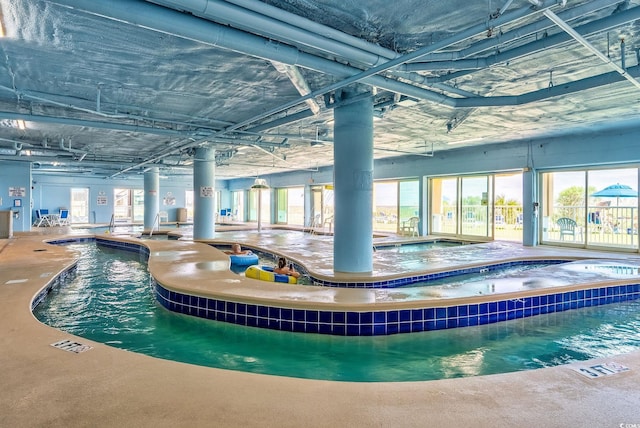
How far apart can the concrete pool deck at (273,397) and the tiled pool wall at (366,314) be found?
1470mm

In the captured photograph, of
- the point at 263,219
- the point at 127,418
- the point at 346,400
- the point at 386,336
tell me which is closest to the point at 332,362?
the point at 386,336

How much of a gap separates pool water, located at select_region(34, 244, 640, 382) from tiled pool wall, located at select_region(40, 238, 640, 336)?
3.0 inches

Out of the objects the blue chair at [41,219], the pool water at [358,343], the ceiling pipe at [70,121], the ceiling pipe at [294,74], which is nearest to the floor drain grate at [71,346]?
the pool water at [358,343]

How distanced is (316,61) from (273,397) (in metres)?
3.14

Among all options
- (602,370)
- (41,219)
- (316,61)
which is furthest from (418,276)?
(41,219)

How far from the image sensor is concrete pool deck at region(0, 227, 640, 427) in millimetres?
1500

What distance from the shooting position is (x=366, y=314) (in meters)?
3.39

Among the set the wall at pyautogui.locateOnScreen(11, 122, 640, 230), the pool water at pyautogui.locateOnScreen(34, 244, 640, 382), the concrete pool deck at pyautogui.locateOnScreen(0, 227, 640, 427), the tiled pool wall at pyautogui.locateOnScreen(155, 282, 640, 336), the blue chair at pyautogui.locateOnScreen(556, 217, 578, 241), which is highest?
the wall at pyautogui.locateOnScreen(11, 122, 640, 230)

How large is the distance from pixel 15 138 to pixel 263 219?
12966 mm

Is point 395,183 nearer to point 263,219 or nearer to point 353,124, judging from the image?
point 353,124

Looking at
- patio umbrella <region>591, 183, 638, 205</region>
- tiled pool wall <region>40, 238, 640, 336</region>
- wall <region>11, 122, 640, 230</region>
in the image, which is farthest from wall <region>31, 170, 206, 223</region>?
patio umbrella <region>591, 183, 638, 205</region>

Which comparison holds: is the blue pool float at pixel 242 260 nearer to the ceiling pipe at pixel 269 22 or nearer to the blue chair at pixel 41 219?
the ceiling pipe at pixel 269 22

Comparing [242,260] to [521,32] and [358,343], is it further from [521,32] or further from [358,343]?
[521,32]

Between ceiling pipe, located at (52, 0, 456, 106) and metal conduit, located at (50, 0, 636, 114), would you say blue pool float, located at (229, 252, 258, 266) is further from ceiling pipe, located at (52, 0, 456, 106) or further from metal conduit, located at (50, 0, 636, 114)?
ceiling pipe, located at (52, 0, 456, 106)
